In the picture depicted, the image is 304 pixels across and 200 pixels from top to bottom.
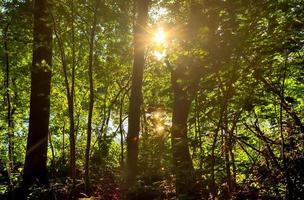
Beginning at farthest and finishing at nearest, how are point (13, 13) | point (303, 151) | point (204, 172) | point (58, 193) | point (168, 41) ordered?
→ 1. point (13, 13)
2. point (58, 193)
3. point (168, 41)
4. point (204, 172)
5. point (303, 151)

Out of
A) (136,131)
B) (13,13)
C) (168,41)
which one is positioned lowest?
(136,131)

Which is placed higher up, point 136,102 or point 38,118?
point 38,118

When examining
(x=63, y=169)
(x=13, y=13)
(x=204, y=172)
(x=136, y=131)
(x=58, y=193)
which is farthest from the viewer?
(x=63, y=169)

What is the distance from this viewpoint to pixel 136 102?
7555 millimetres

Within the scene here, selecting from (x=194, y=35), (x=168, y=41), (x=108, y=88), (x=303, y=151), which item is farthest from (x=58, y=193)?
(x=108, y=88)

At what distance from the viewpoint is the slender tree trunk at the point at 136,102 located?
23.9ft

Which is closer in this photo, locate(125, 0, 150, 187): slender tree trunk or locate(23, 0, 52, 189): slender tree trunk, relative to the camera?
locate(125, 0, 150, 187): slender tree trunk

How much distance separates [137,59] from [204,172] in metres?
3.10

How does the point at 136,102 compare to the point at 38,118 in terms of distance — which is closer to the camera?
the point at 136,102

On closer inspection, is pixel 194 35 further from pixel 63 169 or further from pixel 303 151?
pixel 63 169

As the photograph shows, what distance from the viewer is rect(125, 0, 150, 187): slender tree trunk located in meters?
7.28

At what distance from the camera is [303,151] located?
4.43 meters

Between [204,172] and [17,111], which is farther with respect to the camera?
[17,111]

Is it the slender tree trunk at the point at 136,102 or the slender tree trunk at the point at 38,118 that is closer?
the slender tree trunk at the point at 136,102
